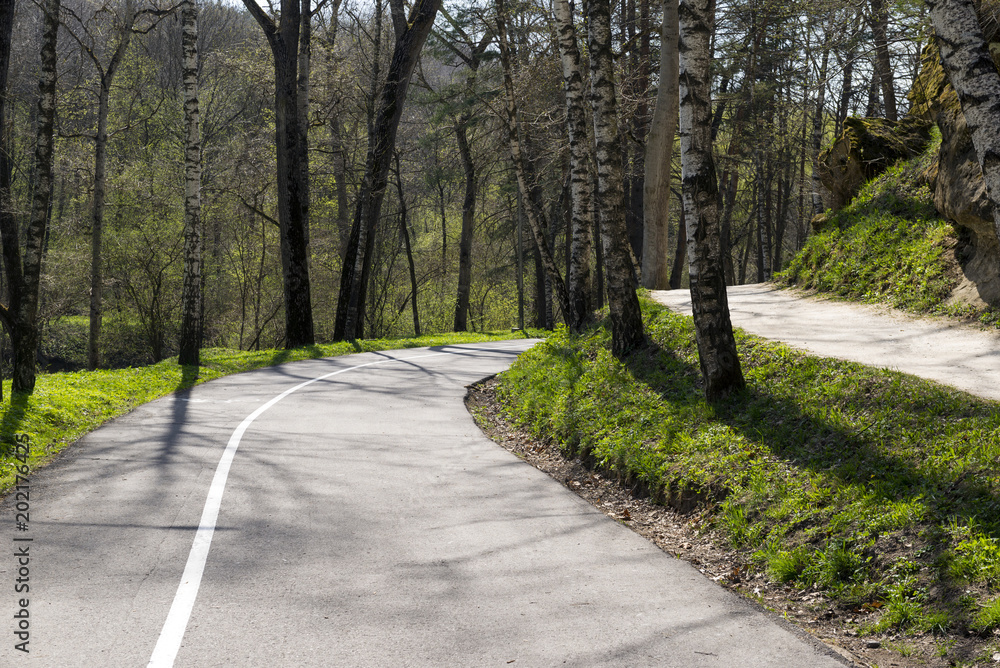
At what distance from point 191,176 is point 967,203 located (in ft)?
48.1

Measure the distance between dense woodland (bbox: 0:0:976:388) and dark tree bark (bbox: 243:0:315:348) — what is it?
0.21 ft

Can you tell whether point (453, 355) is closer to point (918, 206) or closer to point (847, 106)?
point (918, 206)

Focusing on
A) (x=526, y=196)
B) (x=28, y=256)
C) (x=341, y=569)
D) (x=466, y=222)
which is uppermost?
(x=466, y=222)

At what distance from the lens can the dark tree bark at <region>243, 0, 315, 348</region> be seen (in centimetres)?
2105

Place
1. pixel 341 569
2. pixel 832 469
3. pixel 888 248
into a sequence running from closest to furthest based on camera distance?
1. pixel 341 569
2. pixel 832 469
3. pixel 888 248

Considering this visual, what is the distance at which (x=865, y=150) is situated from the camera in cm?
1430

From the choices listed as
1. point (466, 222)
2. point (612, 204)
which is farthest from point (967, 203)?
point (466, 222)

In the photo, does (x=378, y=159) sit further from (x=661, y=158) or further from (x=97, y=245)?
(x=661, y=158)

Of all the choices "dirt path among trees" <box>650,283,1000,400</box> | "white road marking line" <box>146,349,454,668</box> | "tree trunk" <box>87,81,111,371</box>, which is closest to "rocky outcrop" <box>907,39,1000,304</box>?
"dirt path among trees" <box>650,283,1000,400</box>

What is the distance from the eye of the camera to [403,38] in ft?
75.4

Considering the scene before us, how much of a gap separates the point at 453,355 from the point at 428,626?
672 inches

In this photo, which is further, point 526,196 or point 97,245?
point 97,245

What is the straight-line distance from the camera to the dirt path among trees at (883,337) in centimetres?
757

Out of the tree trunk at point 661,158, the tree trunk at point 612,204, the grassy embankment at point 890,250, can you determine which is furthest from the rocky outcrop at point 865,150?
the tree trunk at point 612,204
